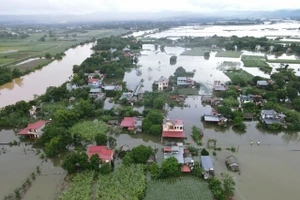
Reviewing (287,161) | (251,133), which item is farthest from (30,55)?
(287,161)

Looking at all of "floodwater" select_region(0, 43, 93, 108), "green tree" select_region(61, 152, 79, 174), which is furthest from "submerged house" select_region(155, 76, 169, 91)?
"green tree" select_region(61, 152, 79, 174)

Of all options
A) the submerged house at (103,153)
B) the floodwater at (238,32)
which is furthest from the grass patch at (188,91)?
the floodwater at (238,32)

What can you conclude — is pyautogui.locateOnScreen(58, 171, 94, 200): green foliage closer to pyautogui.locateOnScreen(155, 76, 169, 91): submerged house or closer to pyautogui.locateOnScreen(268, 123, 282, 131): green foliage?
pyautogui.locateOnScreen(268, 123, 282, 131): green foliage

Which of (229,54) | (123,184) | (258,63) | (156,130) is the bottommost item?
(123,184)

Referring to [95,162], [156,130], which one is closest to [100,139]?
[95,162]

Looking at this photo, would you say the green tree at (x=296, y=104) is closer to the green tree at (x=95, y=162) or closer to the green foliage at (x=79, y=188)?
the green tree at (x=95, y=162)

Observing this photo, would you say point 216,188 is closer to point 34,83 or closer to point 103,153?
point 103,153

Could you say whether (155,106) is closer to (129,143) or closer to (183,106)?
(183,106)
